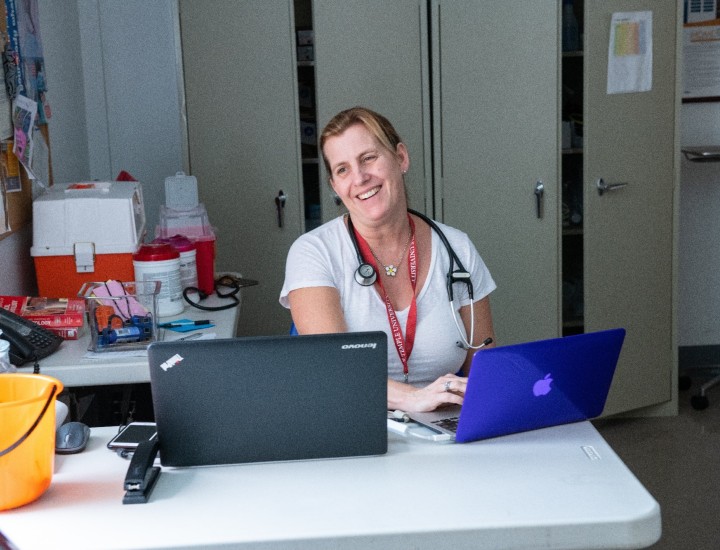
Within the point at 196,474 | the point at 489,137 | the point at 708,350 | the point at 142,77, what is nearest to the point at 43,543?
the point at 196,474

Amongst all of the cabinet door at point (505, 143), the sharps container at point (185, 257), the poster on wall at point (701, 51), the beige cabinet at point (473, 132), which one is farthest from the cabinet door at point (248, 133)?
the poster on wall at point (701, 51)

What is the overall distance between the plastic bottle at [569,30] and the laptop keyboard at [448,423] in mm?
2534

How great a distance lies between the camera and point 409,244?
2.22 meters

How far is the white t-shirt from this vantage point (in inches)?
83.4

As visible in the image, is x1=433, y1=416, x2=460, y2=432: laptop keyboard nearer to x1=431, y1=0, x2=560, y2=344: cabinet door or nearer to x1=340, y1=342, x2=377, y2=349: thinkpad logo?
x1=340, y1=342, x2=377, y2=349: thinkpad logo

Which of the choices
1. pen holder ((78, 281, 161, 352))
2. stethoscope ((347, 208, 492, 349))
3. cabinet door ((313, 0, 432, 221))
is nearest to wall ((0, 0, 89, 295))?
pen holder ((78, 281, 161, 352))

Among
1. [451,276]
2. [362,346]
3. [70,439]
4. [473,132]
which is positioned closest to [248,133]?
[473,132]

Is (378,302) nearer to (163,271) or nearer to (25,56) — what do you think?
(163,271)

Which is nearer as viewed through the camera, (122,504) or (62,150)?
(122,504)

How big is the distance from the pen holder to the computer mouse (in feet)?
2.12

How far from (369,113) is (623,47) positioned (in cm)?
185

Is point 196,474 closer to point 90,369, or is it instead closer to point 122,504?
point 122,504

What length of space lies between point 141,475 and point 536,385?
0.63 meters

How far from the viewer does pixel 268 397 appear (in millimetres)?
1438
